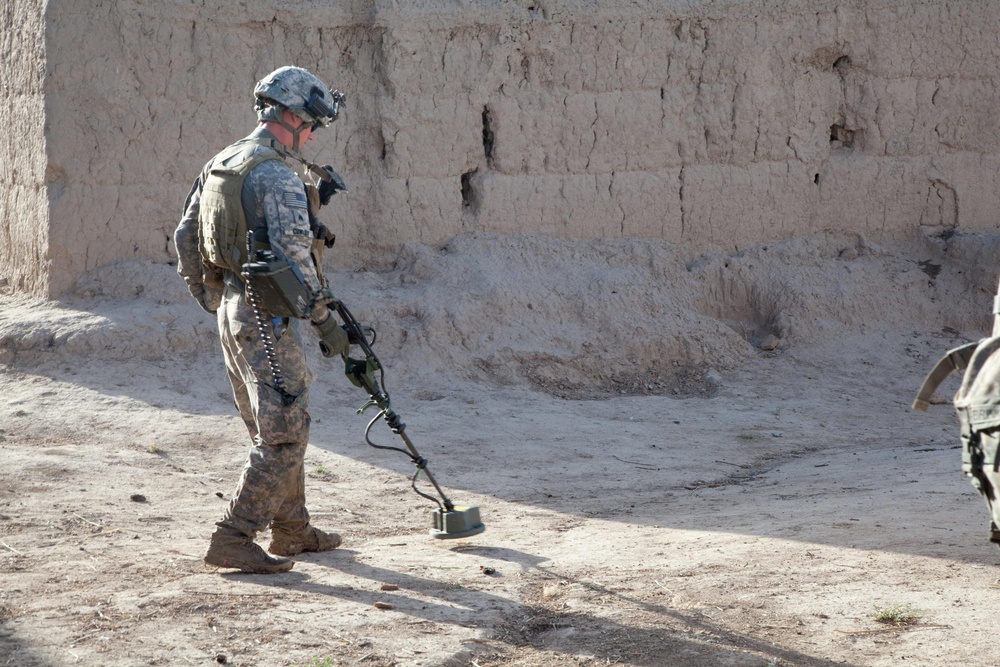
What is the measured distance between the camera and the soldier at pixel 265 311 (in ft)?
13.7

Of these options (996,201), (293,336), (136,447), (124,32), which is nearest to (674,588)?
(293,336)

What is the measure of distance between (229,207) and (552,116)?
5099 millimetres

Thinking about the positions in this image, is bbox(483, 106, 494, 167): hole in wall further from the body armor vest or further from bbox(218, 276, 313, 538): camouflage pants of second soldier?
bbox(218, 276, 313, 538): camouflage pants of second soldier

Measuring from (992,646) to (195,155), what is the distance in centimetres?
675

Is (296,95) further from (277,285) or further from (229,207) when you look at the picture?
(277,285)

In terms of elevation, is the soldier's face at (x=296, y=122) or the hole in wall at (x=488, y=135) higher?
the hole in wall at (x=488, y=135)

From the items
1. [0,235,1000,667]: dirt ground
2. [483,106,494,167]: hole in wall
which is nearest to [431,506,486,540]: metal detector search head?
[0,235,1000,667]: dirt ground

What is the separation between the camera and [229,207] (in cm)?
426

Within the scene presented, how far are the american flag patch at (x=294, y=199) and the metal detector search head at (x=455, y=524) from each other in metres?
1.45

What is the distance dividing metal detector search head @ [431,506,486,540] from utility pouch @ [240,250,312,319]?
3.60ft

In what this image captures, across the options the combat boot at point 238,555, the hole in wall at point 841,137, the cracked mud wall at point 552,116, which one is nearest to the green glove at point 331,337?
the combat boot at point 238,555

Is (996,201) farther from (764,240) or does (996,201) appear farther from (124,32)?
(124,32)

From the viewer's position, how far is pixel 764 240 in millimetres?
9453

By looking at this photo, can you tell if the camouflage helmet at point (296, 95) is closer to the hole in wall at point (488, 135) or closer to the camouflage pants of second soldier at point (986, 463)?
the camouflage pants of second soldier at point (986, 463)
